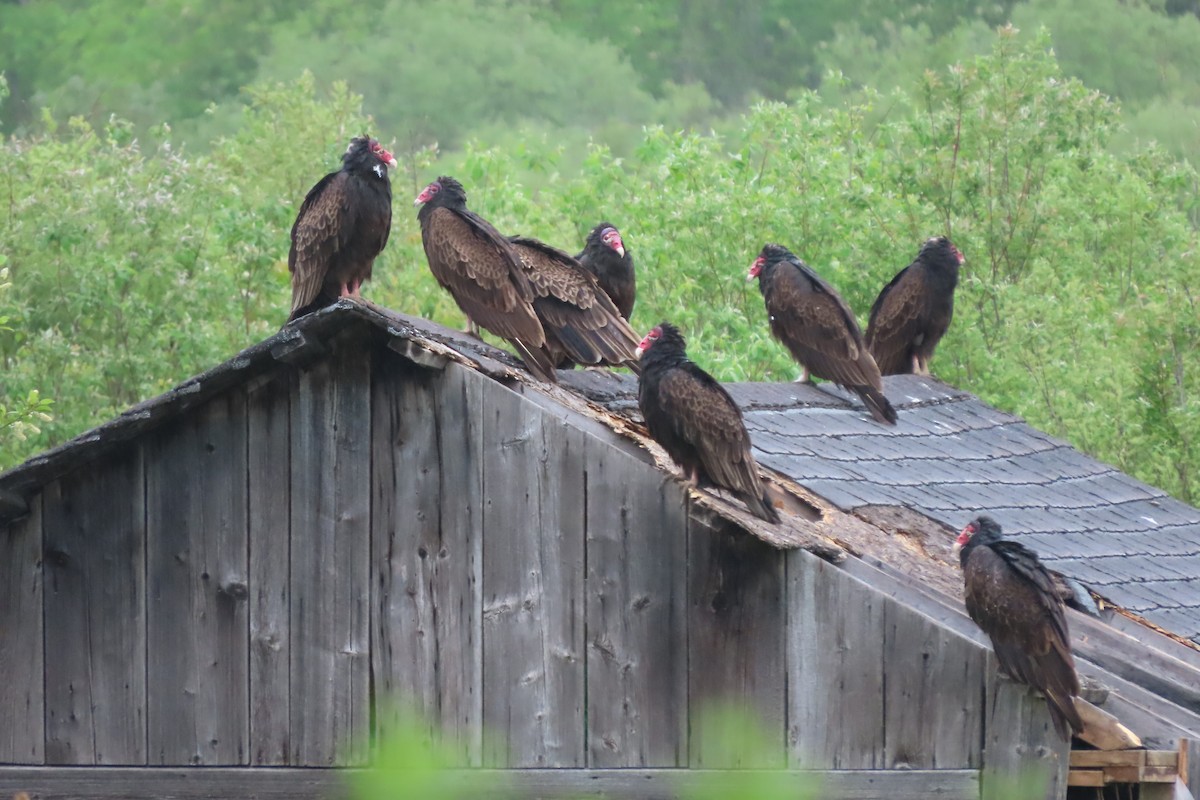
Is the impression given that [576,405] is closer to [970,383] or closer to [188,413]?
[188,413]

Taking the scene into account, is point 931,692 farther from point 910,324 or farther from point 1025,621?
point 910,324

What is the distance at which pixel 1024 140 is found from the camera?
19750mm

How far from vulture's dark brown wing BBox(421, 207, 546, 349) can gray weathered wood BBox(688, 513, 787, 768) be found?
1.14 m

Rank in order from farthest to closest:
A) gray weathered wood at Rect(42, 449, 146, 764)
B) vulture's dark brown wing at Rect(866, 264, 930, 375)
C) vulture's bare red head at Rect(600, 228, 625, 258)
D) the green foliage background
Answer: the green foliage background, vulture's dark brown wing at Rect(866, 264, 930, 375), vulture's bare red head at Rect(600, 228, 625, 258), gray weathered wood at Rect(42, 449, 146, 764)

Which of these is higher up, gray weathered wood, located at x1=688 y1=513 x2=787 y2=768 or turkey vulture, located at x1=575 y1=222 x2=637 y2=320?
turkey vulture, located at x1=575 y1=222 x2=637 y2=320

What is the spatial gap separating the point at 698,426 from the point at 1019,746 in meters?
1.28

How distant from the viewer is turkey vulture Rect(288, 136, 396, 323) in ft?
21.8

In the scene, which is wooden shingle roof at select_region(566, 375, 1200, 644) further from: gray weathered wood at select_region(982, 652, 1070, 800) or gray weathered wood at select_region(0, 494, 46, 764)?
gray weathered wood at select_region(0, 494, 46, 764)

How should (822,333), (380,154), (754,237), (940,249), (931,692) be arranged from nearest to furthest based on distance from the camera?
1. (931,692)
2. (380,154)
3. (822,333)
4. (940,249)
5. (754,237)

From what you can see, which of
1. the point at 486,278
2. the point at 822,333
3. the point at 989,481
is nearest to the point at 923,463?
the point at 989,481

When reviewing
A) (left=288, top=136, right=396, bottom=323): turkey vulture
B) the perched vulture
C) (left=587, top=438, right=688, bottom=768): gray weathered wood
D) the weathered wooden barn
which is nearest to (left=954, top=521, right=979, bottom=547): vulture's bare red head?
the weathered wooden barn

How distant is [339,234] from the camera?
6633mm

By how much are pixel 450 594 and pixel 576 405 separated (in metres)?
0.71

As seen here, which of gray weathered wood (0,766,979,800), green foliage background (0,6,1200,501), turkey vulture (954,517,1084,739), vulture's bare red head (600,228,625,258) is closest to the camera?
turkey vulture (954,517,1084,739)
